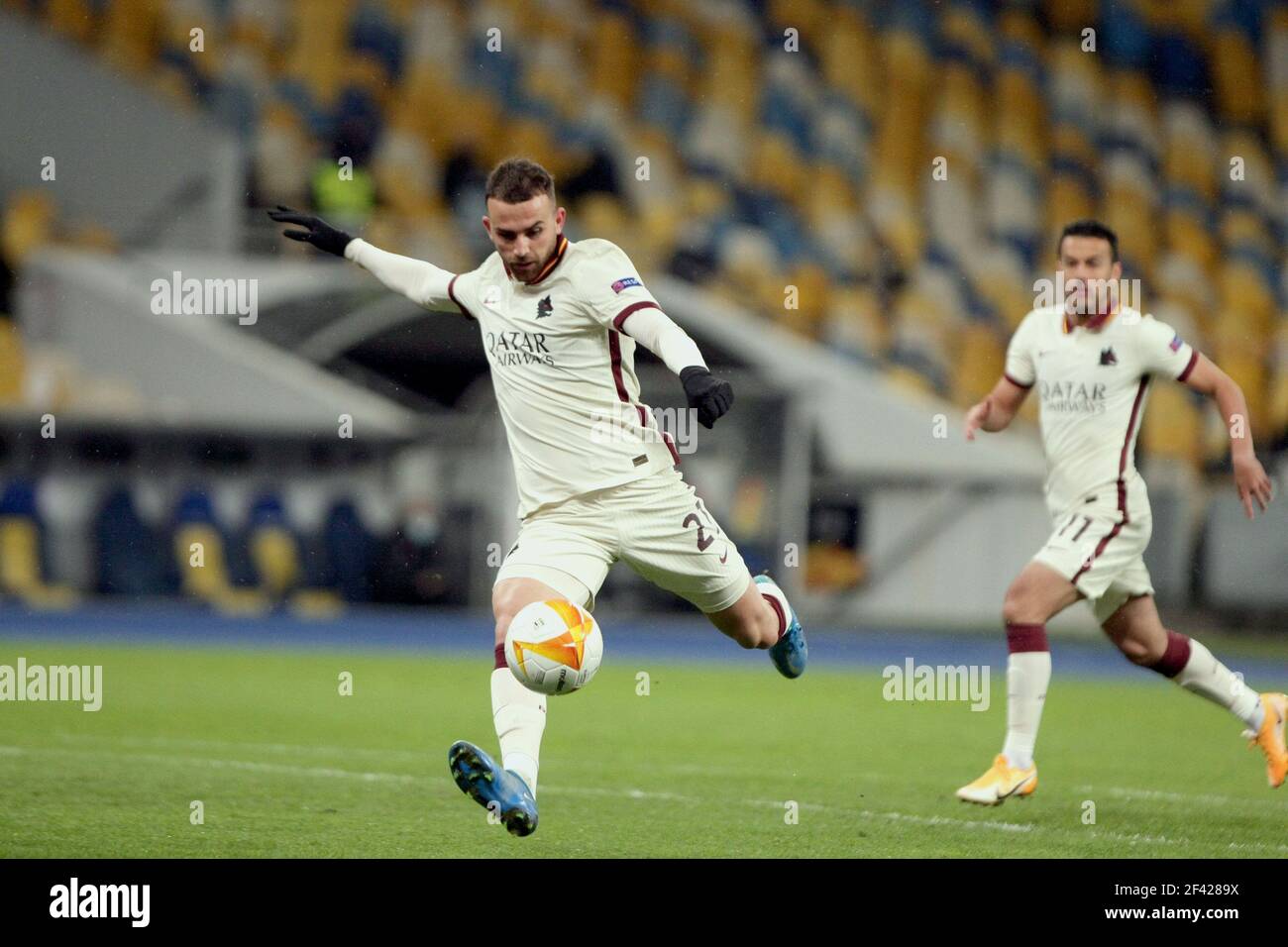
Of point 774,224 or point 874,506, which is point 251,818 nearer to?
point 874,506

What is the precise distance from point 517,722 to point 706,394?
1252 mm

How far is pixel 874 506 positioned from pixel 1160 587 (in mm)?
2781

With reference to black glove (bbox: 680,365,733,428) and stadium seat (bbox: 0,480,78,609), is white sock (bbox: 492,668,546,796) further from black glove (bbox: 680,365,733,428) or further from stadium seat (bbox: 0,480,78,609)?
stadium seat (bbox: 0,480,78,609)

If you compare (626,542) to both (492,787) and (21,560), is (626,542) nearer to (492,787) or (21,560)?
(492,787)

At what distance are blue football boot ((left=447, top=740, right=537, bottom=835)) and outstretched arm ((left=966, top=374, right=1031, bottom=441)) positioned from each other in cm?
325

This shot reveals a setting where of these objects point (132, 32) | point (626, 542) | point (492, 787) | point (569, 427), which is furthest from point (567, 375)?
point (132, 32)

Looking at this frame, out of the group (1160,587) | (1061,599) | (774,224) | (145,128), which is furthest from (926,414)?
(1061,599)

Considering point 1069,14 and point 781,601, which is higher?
point 1069,14

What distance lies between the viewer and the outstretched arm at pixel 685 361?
212 inches

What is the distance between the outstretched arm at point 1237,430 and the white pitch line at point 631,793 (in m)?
1.40

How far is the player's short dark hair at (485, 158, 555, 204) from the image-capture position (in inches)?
230

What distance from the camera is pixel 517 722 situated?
228 inches

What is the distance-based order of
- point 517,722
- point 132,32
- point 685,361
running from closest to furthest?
1. point 685,361
2. point 517,722
3. point 132,32

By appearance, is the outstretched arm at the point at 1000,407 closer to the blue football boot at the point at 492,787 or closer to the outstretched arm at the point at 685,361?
the outstretched arm at the point at 685,361
